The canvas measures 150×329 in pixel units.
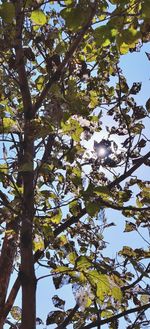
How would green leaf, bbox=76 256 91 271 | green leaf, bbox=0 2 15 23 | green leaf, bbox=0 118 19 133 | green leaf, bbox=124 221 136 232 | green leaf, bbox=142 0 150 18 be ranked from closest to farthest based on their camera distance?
green leaf, bbox=142 0 150 18
green leaf, bbox=0 2 15 23
green leaf, bbox=76 256 91 271
green leaf, bbox=0 118 19 133
green leaf, bbox=124 221 136 232

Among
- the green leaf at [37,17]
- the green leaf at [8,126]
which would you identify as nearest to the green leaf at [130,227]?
the green leaf at [8,126]

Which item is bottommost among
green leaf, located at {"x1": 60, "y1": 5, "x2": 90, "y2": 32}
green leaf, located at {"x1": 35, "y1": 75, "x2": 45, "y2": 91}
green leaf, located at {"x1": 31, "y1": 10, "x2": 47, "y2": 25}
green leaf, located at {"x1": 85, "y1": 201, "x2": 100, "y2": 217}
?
green leaf, located at {"x1": 85, "y1": 201, "x2": 100, "y2": 217}

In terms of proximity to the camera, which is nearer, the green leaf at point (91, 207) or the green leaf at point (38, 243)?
the green leaf at point (91, 207)

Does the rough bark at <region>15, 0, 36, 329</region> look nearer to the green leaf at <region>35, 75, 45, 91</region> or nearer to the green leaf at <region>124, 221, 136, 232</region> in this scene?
the green leaf at <region>35, 75, 45, 91</region>

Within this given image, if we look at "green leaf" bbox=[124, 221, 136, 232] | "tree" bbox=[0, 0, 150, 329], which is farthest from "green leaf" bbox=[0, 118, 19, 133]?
"green leaf" bbox=[124, 221, 136, 232]

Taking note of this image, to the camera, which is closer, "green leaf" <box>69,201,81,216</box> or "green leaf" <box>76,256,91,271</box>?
"green leaf" <box>76,256,91,271</box>

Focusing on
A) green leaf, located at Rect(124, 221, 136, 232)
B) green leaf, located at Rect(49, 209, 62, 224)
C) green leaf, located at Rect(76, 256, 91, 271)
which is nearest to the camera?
green leaf, located at Rect(76, 256, 91, 271)

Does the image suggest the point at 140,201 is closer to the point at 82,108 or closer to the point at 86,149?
the point at 86,149

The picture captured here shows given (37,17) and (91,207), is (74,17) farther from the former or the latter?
(91,207)

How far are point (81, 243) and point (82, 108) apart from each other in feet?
6.07

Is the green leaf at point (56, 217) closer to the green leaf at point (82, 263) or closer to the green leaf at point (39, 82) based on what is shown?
the green leaf at point (82, 263)

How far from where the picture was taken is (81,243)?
14.5 ft

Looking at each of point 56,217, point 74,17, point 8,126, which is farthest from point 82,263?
point 74,17

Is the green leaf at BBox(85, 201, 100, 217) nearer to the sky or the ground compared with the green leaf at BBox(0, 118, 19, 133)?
nearer to the ground
